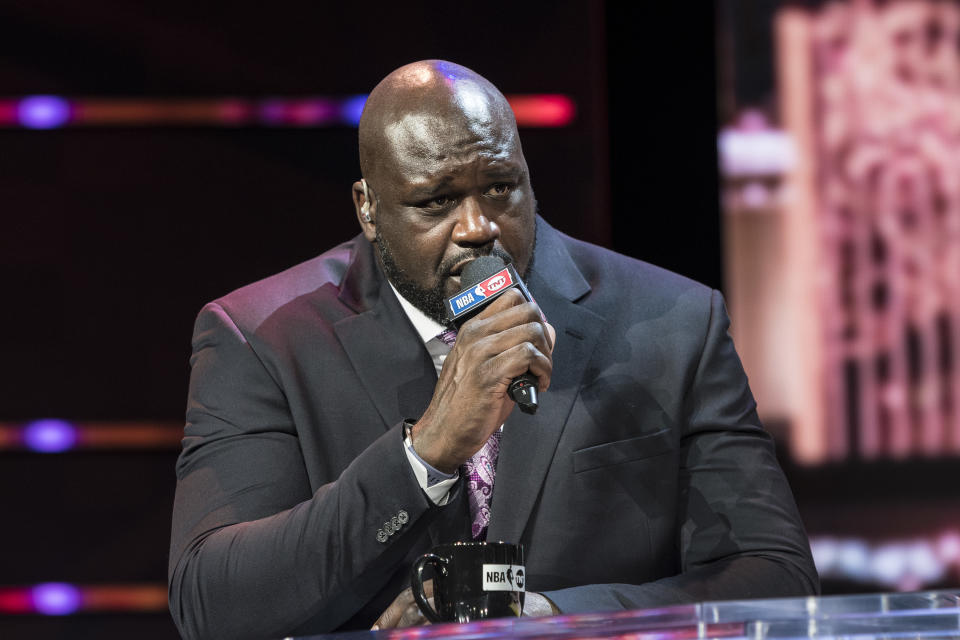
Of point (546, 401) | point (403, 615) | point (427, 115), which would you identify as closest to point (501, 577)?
point (403, 615)

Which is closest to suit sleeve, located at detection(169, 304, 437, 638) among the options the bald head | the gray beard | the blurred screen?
the gray beard

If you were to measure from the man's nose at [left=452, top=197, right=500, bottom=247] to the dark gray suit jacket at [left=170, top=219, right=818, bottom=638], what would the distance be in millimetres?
229

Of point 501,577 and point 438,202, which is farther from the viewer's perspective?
point 438,202

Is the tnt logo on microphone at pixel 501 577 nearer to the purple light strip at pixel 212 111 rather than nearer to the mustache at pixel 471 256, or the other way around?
the mustache at pixel 471 256

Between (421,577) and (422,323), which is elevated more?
(422,323)

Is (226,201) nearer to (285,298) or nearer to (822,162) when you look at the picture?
(285,298)


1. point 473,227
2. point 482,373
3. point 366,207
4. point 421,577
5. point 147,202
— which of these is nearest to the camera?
point 421,577

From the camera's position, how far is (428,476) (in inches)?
57.7

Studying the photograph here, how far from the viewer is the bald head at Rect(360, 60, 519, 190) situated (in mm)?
1631

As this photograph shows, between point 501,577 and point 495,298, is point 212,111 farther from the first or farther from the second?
point 501,577

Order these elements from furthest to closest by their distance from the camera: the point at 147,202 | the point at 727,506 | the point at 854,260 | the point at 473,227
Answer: the point at 854,260, the point at 147,202, the point at 727,506, the point at 473,227

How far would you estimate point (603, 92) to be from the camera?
106 inches

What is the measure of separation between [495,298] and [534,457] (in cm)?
35

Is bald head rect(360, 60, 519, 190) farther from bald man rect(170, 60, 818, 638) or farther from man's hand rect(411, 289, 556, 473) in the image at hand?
man's hand rect(411, 289, 556, 473)
